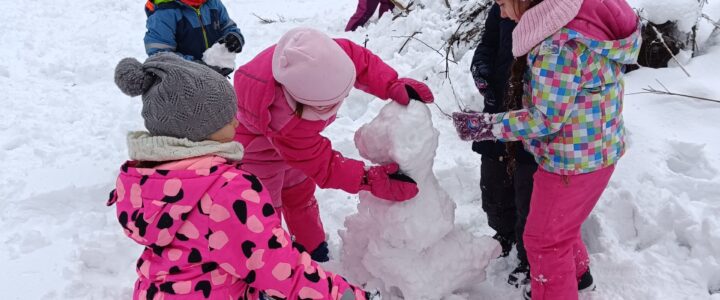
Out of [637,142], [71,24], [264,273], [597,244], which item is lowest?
[71,24]

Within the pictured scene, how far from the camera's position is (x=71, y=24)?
8.41m

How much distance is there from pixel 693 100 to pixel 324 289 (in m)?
2.78

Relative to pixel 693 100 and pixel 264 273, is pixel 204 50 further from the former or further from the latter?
pixel 693 100

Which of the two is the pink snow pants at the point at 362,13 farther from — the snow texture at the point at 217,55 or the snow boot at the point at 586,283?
the snow boot at the point at 586,283

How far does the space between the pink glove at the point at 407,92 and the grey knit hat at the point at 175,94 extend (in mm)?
873

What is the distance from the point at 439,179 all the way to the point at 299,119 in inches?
64.0

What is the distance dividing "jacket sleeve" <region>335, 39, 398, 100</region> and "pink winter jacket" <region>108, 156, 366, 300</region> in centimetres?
88

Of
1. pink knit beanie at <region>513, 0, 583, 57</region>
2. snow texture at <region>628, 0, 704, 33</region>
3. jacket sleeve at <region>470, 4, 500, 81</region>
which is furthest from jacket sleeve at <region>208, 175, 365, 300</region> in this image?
snow texture at <region>628, 0, 704, 33</region>

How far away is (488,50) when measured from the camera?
275cm

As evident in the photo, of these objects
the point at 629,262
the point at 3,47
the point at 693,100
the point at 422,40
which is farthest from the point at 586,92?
the point at 3,47

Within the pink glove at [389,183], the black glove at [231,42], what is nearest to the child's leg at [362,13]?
the black glove at [231,42]

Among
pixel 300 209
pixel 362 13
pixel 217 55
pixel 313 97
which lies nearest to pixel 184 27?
pixel 217 55

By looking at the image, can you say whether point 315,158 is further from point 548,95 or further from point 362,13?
point 362,13

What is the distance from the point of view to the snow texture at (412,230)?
2408mm
